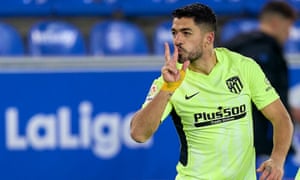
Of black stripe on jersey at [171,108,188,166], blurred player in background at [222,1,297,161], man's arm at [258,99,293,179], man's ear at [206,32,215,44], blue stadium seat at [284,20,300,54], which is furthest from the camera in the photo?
blue stadium seat at [284,20,300,54]

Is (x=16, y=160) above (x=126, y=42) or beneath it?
beneath

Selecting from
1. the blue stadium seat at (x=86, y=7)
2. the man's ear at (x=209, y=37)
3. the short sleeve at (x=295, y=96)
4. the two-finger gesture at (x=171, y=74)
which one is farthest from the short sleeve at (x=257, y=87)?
the blue stadium seat at (x=86, y=7)

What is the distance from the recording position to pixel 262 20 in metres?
6.55

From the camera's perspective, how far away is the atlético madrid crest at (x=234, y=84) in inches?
186

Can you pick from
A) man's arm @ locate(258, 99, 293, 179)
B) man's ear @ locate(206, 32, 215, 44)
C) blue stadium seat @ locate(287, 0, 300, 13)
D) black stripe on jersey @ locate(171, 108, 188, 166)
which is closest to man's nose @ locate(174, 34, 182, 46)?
man's ear @ locate(206, 32, 215, 44)

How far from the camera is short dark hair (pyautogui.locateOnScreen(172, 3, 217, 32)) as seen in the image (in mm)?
4486

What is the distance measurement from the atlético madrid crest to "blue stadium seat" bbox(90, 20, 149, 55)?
3810mm

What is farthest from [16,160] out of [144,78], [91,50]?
[91,50]

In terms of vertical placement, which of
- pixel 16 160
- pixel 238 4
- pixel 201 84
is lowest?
pixel 16 160

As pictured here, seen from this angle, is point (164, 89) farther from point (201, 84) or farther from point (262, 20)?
point (262, 20)

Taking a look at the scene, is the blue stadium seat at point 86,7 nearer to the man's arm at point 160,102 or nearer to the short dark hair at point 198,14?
the short dark hair at point 198,14

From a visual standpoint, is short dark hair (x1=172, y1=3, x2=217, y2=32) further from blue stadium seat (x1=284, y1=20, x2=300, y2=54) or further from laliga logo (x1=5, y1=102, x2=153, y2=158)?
blue stadium seat (x1=284, y1=20, x2=300, y2=54)

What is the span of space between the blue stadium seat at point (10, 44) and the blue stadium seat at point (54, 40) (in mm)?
171

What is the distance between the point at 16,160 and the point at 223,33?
8.41 ft
